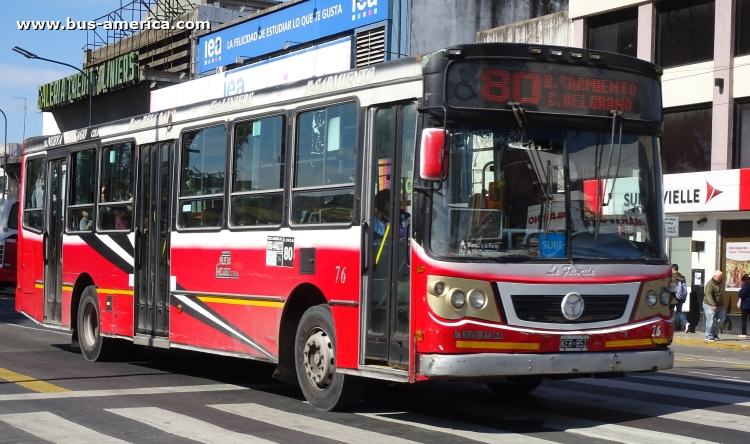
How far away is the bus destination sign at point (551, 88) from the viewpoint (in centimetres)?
923

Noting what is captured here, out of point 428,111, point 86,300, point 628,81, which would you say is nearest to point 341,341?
point 428,111

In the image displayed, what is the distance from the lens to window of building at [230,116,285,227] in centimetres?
1141

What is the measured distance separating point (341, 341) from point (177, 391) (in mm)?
2759

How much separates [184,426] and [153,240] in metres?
4.89

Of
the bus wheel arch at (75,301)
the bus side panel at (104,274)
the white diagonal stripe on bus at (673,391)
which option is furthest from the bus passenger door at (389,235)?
the bus wheel arch at (75,301)

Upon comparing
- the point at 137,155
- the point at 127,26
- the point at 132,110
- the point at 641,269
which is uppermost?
the point at 127,26

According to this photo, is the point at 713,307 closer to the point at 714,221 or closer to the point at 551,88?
the point at 714,221

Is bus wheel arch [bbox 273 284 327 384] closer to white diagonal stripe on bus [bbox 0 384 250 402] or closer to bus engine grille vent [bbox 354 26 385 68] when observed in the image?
white diagonal stripe on bus [bbox 0 384 250 402]

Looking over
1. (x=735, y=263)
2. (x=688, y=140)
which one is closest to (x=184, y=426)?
(x=735, y=263)

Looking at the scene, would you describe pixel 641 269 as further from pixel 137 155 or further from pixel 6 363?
pixel 6 363

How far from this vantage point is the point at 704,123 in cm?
2855

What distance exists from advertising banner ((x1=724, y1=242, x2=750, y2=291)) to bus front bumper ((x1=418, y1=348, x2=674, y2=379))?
19.3 metres

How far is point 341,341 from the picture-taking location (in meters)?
10.1

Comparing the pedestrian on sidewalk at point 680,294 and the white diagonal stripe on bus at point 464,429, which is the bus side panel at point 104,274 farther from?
the pedestrian on sidewalk at point 680,294
